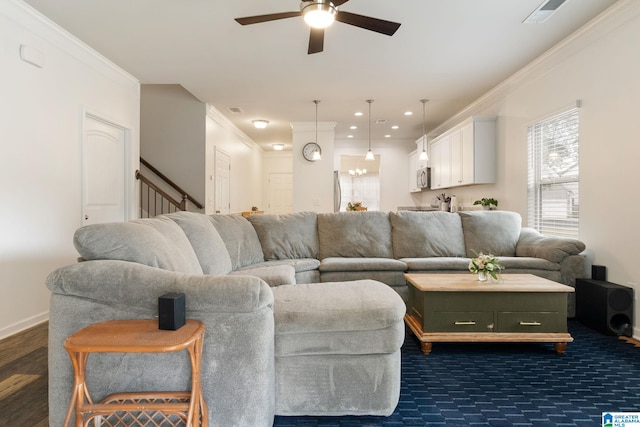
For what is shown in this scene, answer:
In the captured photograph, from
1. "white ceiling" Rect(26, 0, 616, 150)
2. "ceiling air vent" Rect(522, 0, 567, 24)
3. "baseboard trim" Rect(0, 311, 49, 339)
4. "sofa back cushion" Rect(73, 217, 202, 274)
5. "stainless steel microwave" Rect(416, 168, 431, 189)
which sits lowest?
"baseboard trim" Rect(0, 311, 49, 339)

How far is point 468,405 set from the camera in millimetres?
1772

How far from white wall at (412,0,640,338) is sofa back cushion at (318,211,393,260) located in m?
1.93

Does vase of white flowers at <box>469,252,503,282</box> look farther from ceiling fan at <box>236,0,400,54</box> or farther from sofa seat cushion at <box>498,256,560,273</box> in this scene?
ceiling fan at <box>236,0,400,54</box>

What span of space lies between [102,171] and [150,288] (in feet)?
10.9

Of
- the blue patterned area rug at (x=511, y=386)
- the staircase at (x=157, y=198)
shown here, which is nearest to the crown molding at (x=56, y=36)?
the staircase at (x=157, y=198)

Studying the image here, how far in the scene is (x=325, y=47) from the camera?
3592 millimetres

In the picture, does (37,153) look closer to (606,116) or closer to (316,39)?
(316,39)

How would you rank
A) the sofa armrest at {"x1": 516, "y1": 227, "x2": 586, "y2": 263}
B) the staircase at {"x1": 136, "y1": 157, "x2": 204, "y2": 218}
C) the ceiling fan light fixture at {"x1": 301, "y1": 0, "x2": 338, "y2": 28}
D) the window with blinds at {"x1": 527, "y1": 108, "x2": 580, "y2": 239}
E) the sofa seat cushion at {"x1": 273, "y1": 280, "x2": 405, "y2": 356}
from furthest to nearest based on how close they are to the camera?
the staircase at {"x1": 136, "y1": 157, "x2": 204, "y2": 218} < the window with blinds at {"x1": 527, "y1": 108, "x2": 580, "y2": 239} < the sofa armrest at {"x1": 516, "y1": 227, "x2": 586, "y2": 263} < the ceiling fan light fixture at {"x1": 301, "y1": 0, "x2": 338, "y2": 28} < the sofa seat cushion at {"x1": 273, "y1": 280, "x2": 405, "y2": 356}

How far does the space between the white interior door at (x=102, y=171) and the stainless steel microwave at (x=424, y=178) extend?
5.36 m

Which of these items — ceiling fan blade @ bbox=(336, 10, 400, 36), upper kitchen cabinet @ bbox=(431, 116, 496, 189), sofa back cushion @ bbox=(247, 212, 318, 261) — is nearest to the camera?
ceiling fan blade @ bbox=(336, 10, 400, 36)

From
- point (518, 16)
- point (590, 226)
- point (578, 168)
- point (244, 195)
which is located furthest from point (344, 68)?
point (244, 195)

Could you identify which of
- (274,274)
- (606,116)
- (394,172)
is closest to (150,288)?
(274,274)

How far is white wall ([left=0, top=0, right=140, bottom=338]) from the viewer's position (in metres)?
2.74

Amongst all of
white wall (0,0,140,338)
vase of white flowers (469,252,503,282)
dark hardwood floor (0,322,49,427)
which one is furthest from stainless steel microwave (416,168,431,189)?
dark hardwood floor (0,322,49,427)
